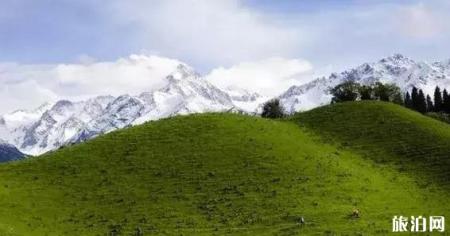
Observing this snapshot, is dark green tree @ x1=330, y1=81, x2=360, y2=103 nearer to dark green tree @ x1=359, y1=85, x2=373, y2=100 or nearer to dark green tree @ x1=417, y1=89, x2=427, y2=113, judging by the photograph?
dark green tree @ x1=359, y1=85, x2=373, y2=100

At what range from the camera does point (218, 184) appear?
6594 centimetres

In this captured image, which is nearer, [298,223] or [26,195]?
[298,223]

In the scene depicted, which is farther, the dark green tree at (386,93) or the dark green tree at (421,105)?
the dark green tree at (421,105)

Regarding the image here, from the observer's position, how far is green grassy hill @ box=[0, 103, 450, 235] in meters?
57.6

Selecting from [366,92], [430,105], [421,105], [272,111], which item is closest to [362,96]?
[366,92]

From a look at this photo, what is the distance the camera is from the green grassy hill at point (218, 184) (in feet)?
189

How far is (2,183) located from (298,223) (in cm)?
2988

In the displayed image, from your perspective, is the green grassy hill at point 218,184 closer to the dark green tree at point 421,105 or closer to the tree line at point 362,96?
the tree line at point 362,96

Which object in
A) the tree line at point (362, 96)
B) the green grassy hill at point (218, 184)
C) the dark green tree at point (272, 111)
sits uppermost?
the tree line at point (362, 96)

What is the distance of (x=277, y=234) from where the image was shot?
53.9m

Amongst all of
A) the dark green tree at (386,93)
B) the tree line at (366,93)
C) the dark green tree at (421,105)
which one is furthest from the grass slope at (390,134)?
the dark green tree at (421,105)

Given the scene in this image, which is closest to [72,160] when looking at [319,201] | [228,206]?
[228,206]

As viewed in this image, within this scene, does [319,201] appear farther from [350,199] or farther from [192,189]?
Answer: [192,189]

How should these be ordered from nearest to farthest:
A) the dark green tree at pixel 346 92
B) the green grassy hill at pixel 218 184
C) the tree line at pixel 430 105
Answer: the green grassy hill at pixel 218 184
the dark green tree at pixel 346 92
the tree line at pixel 430 105
